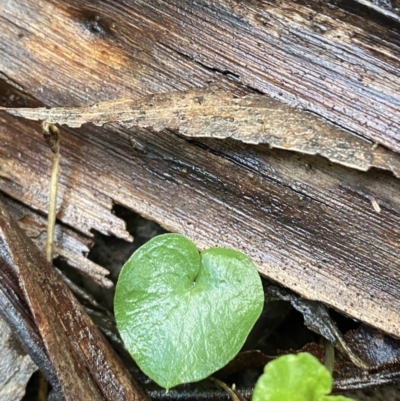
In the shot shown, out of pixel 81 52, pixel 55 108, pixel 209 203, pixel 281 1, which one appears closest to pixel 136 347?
Result: pixel 209 203

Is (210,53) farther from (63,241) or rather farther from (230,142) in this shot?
(63,241)

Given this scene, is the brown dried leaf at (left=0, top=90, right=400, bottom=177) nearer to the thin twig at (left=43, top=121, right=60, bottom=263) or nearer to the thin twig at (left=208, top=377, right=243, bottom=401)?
the thin twig at (left=43, top=121, right=60, bottom=263)

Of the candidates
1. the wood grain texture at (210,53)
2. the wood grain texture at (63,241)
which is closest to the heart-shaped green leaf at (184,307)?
the wood grain texture at (63,241)

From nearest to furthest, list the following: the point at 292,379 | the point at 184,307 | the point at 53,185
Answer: the point at 292,379
the point at 184,307
the point at 53,185

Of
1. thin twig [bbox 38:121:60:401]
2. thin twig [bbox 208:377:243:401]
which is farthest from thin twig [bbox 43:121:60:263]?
thin twig [bbox 208:377:243:401]

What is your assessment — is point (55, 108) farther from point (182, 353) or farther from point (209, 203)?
point (182, 353)

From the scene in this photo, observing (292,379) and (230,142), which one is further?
(230,142)

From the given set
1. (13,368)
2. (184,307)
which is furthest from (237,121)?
(13,368)
